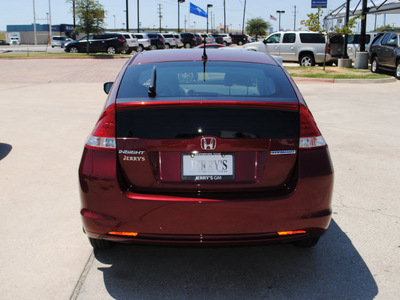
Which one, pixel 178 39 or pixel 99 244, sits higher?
pixel 178 39

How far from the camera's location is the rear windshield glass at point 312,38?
25.2m

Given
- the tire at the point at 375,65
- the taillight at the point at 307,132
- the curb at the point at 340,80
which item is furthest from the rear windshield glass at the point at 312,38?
the taillight at the point at 307,132

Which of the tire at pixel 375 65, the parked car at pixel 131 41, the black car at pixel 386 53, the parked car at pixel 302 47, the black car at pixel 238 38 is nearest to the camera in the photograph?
the black car at pixel 386 53

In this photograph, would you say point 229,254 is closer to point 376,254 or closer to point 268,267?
point 268,267

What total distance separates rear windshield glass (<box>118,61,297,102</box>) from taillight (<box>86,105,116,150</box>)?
49 cm

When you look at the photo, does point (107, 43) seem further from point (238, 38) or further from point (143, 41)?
point (238, 38)

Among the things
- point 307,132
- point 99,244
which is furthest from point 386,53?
point 99,244

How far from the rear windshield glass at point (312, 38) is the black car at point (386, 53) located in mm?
4035

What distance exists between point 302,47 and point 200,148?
2364cm

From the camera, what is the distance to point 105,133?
3223mm

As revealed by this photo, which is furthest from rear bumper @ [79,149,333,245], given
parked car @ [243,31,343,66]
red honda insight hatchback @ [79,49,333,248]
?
parked car @ [243,31,343,66]

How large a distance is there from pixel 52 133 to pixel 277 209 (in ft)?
20.2

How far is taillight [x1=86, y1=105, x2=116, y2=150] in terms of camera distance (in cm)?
320

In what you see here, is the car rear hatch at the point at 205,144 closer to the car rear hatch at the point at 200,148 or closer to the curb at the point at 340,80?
the car rear hatch at the point at 200,148
